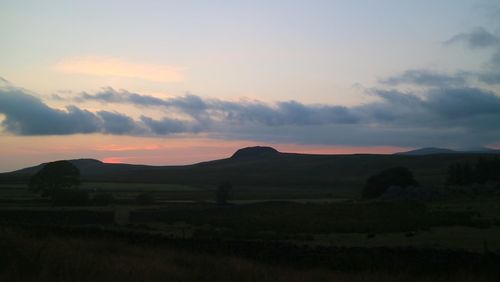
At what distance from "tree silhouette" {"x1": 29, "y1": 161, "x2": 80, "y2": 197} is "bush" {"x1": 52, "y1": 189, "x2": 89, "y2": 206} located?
20.0 ft

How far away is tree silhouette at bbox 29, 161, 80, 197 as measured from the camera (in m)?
78.8

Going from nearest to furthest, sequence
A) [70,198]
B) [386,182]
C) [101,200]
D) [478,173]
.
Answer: [70,198], [101,200], [386,182], [478,173]

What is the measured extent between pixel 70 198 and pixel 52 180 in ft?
33.2

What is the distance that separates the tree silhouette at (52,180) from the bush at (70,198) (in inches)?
240

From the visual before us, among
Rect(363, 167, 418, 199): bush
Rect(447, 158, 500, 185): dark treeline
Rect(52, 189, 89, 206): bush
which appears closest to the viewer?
Rect(52, 189, 89, 206): bush

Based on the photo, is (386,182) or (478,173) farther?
(478,173)

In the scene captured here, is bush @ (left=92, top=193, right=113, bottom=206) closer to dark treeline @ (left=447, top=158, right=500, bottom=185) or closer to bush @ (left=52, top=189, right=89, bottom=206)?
bush @ (left=52, top=189, right=89, bottom=206)

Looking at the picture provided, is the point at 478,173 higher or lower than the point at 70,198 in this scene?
higher

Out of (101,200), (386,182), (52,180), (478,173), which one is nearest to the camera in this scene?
(101,200)

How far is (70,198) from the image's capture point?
234 ft

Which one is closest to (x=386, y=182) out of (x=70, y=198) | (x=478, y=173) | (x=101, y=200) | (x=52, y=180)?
(x=478, y=173)

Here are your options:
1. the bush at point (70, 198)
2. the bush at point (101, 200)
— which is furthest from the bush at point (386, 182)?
the bush at point (70, 198)

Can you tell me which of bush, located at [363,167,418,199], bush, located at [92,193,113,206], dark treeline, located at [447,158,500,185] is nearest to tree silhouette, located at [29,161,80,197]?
bush, located at [92,193,113,206]

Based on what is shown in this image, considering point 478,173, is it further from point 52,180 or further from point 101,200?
point 52,180
